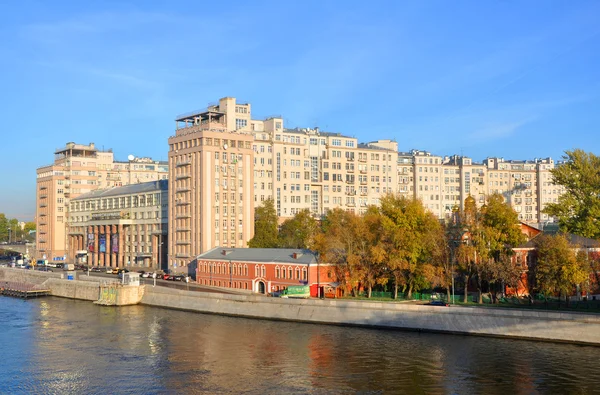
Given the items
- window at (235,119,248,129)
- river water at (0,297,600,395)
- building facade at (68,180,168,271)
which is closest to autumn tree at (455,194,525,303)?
river water at (0,297,600,395)

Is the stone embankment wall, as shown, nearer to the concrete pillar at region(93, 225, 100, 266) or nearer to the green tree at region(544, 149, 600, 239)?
the green tree at region(544, 149, 600, 239)

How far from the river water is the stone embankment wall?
1.38m

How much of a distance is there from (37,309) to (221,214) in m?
35.5

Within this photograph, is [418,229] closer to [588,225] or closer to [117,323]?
[588,225]

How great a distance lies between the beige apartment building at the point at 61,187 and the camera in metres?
171

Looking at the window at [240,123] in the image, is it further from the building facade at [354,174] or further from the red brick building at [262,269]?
the red brick building at [262,269]

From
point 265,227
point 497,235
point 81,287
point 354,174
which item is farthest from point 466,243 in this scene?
point 354,174

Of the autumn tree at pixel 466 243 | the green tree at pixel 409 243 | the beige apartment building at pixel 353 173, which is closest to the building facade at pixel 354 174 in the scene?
the beige apartment building at pixel 353 173

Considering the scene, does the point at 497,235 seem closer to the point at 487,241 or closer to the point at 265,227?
the point at 487,241

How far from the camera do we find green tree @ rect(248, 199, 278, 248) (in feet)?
384

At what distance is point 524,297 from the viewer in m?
80.8

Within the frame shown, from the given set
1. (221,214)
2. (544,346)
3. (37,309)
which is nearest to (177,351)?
(544,346)

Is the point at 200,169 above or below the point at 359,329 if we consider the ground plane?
above

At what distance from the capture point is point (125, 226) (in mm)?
142875
